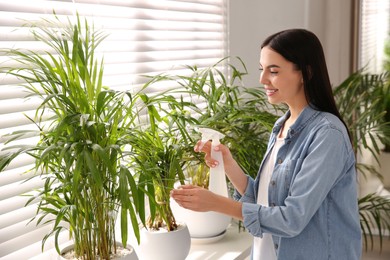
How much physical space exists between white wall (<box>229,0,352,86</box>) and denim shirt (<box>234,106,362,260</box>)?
1.77 metres

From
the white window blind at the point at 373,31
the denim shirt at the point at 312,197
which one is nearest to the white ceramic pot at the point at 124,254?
the denim shirt at the point at 312,197

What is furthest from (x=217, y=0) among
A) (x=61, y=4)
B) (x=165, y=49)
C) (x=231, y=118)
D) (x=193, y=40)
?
(x=61, y=4)

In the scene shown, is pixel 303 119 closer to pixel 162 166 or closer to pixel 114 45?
pixel 162 166

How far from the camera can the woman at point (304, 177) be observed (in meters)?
1.68

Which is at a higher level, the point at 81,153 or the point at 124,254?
the point at 81,153

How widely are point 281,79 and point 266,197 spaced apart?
0.40 meters

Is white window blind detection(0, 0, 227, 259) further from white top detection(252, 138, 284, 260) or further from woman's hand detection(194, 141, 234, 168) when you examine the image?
white top detection(252, 138, 284, 260)

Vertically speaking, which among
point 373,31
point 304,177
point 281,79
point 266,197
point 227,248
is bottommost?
point 227,248

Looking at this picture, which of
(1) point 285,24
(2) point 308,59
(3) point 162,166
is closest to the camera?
(2) point 308,59

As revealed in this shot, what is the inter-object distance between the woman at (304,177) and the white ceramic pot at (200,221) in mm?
719

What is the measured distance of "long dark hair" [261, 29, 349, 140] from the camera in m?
1.77

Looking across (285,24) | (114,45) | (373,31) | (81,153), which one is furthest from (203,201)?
(373,31)

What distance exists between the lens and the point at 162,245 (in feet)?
7.36

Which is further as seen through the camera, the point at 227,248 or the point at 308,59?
the point at 227,248
